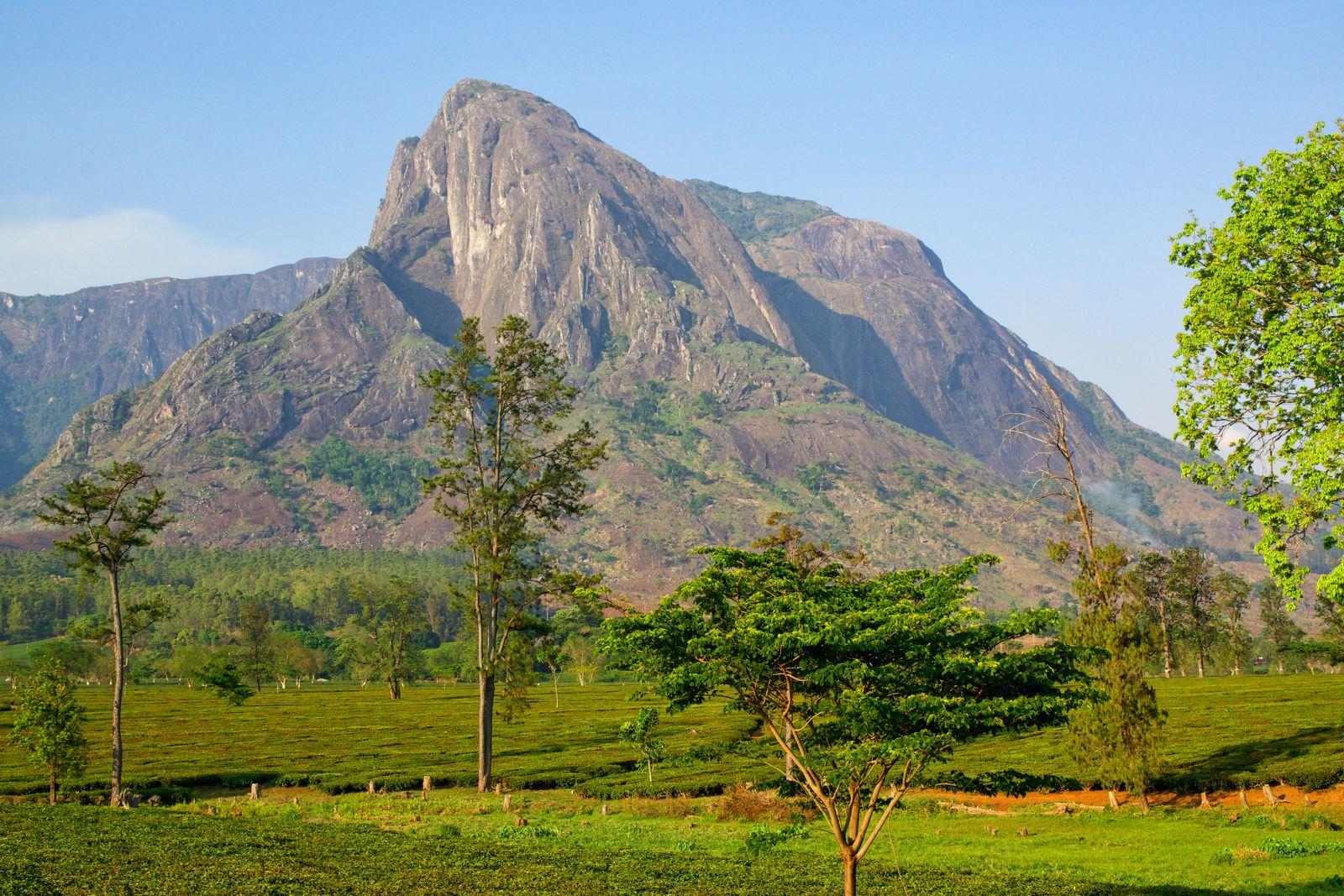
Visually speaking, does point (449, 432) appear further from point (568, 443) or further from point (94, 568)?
point (94, 568)

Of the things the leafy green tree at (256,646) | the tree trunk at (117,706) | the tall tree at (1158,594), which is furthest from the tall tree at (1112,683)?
the leafy green tree at (256,646)

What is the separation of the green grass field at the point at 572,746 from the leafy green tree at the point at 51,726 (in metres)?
10.4

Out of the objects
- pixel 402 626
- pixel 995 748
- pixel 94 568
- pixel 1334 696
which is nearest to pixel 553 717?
pixel 402 626

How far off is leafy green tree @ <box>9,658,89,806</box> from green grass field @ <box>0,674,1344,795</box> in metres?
10.4

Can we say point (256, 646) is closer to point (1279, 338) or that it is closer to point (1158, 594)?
point (1158, 594)

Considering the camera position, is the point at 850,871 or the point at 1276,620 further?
the point at 1276,620

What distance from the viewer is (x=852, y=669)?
2047 cm

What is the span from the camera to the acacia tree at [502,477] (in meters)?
55.2

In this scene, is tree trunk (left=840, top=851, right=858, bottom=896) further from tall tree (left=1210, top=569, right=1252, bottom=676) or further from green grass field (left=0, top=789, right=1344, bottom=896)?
tall tree (left=1210, top=569, right=1252, bottom=676)

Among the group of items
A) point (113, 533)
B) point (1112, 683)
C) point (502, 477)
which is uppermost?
point (502, 477)

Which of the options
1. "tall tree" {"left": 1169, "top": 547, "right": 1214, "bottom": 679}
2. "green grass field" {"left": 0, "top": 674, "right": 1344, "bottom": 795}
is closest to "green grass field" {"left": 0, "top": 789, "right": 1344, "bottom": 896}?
"green grass field" {"left": 0, "top": 674, "right": 1344, "bottom": 795}

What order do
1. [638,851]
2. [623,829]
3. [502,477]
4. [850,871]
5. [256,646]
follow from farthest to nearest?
1. [256,646]
2. [502,477]
3. [623,829]
4. [638,851]
5. [850,871]

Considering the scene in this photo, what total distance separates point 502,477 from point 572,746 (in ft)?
109

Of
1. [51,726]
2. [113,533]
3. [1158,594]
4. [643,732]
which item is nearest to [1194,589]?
[1158,594]
